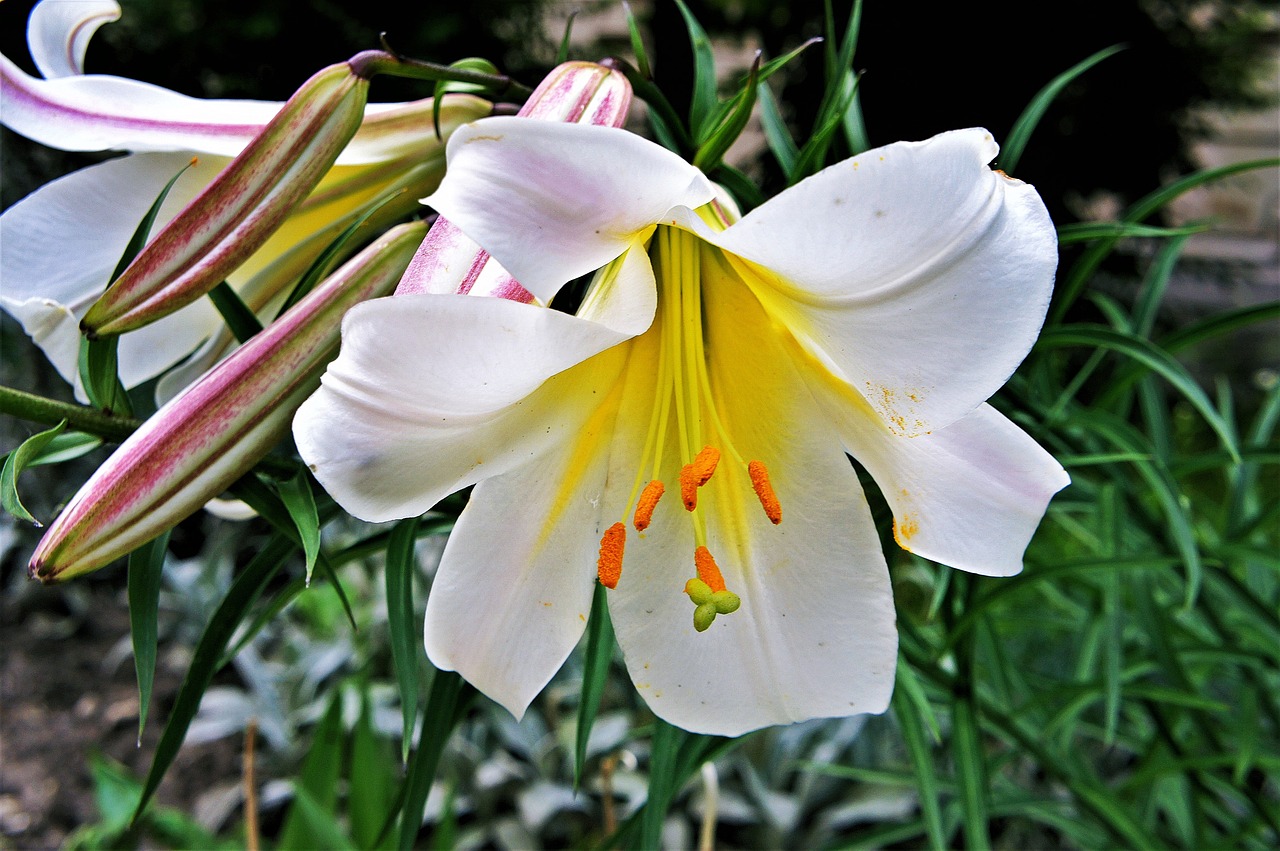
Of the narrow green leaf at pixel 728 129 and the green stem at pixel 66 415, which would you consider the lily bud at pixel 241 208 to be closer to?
the green stem at pixel 66 415

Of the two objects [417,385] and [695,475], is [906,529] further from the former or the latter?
[417,385]

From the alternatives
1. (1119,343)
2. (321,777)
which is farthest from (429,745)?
(321,777)

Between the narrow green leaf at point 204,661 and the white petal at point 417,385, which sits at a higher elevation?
the white petal at point 417,385

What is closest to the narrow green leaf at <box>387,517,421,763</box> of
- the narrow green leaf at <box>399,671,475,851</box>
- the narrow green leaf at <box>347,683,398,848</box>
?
the narrow green leaf at <box>399,671,475,851</box>

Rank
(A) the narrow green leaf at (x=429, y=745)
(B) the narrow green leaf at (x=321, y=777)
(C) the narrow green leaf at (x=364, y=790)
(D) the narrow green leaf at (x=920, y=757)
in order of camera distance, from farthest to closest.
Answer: (C) the narrow green leaf at (x=364, y=790), (B) the narrow green leaf at (x=321, y=777), (D) the narrow green leaf at (x=920, y=757), (A) the narrow green leaf at (x=429, y=745)

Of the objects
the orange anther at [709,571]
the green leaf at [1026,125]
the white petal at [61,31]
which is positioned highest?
the white petal at [61,31]

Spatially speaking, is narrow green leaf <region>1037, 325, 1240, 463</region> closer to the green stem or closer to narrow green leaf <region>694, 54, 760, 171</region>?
narrow green leaf <region>694, 54, 760, 171</region>

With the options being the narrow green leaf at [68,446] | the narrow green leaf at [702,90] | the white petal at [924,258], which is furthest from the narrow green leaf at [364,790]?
the white petal at [924,258]

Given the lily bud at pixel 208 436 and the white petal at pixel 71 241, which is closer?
the lily bud at pixel 208 436
